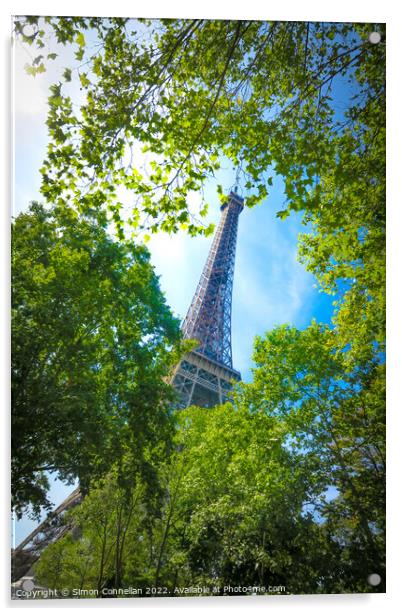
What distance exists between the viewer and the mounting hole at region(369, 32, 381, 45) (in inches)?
171

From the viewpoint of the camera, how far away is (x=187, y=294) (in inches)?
192

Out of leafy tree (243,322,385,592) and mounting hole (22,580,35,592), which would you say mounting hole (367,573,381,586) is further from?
mounting hole (22,580,35,592)

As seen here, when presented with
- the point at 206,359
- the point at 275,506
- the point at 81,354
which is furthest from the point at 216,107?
the point at 206,359

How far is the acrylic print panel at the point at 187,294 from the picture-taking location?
3.87m

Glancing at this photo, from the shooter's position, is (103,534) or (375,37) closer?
(103,534)

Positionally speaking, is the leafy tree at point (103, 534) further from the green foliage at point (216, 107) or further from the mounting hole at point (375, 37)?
the mounting hole at point (375, 37)

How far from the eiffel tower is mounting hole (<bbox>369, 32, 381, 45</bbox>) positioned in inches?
91.5

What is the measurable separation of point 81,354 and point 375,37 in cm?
503

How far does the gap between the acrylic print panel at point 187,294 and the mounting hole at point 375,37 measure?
0.7 inches

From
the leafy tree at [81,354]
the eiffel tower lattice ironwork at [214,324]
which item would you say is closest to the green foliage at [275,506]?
the leafy tree at [81,354]

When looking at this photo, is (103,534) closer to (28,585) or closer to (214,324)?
(28,585)

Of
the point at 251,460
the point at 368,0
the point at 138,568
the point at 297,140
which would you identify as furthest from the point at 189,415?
the point at 368,0

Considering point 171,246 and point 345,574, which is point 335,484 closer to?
point 345,574

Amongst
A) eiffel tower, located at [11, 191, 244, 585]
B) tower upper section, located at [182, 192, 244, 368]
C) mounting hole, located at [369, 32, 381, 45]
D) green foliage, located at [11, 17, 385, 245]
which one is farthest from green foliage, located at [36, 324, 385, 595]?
tower upper section, located at [182, 192, 244, 368]
